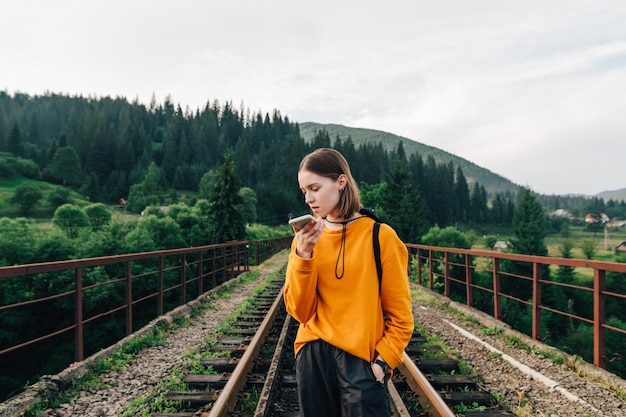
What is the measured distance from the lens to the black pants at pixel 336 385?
1479mm

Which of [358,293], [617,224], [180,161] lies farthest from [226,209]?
[617,224]

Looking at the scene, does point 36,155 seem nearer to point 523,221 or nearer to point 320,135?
point 320,135

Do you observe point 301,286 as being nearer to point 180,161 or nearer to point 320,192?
point 320,192

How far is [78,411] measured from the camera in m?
3.65

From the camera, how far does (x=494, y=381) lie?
14.1ft

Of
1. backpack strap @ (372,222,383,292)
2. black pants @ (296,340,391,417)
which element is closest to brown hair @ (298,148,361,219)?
backpack strap @ (372,222,383,292)

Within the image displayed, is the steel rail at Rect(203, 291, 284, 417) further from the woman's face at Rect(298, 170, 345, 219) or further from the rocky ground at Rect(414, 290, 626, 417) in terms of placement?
the rocky ground at Rect(414, 290, 626, 417)

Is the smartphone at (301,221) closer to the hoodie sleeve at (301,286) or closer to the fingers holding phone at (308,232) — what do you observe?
the fingers holding phone at (308,232)

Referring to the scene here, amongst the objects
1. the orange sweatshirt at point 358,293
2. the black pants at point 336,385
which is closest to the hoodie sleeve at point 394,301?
the orange sweatshirt at point 358,293

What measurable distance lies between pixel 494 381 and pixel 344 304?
3649 millimetres

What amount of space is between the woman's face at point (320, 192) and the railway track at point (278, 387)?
2173mm

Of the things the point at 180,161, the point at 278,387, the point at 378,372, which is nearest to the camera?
the point at 378,372

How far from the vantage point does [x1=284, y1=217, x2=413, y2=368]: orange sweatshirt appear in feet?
4.93

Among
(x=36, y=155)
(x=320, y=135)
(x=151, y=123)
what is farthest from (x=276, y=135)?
(x=36, y=155)
